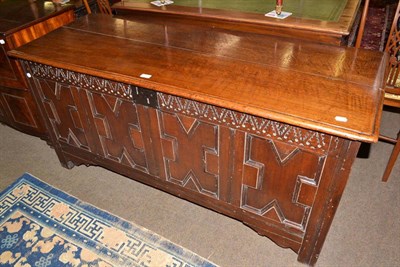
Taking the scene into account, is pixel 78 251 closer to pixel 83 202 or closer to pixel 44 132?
pixel 83 202

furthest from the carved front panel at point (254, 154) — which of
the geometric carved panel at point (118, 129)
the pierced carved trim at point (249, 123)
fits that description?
the geometric carved panel at point (118, 129)

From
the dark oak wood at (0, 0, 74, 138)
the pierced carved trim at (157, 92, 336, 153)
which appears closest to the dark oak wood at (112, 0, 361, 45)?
the dark oak wood at (0, 0, 74, 138)

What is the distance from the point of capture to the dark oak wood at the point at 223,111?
115 cm

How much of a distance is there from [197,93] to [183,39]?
548 millimetres

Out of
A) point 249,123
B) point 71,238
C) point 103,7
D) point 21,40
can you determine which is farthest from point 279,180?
point 103,7

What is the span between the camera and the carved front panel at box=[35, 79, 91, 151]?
1671mm

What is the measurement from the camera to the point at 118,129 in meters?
1.64

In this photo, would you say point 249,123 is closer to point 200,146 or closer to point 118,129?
point 200,146

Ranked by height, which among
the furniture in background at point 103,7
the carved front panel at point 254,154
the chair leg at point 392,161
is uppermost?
the furniture in background at point 103,7

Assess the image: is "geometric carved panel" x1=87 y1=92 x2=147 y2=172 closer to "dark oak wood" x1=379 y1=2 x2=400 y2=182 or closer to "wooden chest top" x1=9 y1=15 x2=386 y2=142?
"wooden chest top" x1=9 y1=15 x2=386 y2=142

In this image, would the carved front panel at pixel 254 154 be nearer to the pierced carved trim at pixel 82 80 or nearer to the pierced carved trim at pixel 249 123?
the pierced carved trim at pixel 249 123

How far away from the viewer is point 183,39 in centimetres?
165

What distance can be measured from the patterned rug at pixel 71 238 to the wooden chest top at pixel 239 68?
855mm

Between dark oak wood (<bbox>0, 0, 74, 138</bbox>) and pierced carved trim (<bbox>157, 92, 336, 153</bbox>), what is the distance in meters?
1.12
